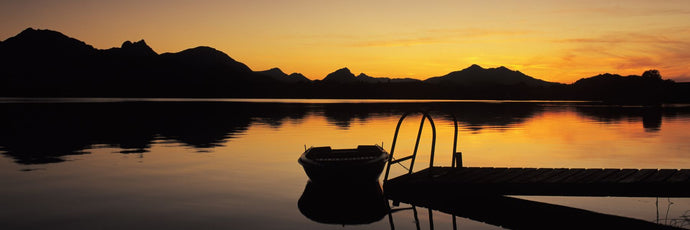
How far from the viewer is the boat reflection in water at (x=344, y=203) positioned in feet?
52.7

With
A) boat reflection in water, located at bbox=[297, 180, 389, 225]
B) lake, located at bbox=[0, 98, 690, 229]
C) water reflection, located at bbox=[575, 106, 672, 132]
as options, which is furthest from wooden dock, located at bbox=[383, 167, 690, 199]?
water reflection, located at bbox=[575, 106, 672, 132]

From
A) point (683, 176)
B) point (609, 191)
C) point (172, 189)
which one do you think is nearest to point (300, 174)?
point (172, 189)

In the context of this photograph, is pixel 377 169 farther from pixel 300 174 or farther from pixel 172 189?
pixel 172 189

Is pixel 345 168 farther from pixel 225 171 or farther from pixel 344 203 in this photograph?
pixel 225 171

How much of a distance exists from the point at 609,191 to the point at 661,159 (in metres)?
20.0

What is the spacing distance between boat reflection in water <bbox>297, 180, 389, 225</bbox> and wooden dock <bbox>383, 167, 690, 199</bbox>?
1.11 meters

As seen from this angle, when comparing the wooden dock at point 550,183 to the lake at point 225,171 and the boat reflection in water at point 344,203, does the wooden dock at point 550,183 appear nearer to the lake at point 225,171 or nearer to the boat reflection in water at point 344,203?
the lake at point 225,171

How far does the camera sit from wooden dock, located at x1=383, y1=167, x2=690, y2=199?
49.4 feet

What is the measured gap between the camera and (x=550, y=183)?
609 inches

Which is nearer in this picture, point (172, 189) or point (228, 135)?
point (172, 189)

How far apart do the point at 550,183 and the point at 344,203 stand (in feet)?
22.7

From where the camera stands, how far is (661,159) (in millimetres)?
31375

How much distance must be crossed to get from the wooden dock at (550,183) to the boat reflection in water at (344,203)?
1.11 meters

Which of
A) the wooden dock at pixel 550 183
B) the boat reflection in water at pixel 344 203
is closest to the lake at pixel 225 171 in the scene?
the boat reflection in water at pixel 344 203
